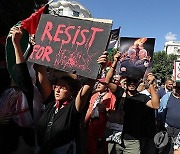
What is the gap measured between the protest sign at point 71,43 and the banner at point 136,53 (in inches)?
71.3

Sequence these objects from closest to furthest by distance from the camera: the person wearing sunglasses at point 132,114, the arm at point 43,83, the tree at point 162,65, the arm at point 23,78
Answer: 1. the arm at point 23,78
2. the arm at point 43,83
3. the person wearing sunglasses at point 132,114
4. the tree at point 162,65

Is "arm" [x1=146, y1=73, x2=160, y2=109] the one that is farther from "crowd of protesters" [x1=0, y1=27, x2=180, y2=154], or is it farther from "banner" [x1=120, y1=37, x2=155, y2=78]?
"banner" [x1=120, y1=37, x2=155, y2=78]

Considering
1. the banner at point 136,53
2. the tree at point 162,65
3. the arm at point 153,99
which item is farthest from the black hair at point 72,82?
the tree at point 162,65

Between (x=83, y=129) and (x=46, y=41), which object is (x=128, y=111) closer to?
(x=83, y=129)

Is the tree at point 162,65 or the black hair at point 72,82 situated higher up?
the tree at point 162,65

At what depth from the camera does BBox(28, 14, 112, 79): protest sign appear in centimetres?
290

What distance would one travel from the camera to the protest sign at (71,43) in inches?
114

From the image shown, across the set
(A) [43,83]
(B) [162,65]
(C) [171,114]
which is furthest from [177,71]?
(B) [162,65]

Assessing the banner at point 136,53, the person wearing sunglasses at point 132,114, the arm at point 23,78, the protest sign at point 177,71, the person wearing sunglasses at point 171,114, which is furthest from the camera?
the protest sign at point 177,71

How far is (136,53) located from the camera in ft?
17.6

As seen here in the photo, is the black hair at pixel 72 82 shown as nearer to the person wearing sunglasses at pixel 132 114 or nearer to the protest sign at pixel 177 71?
the person wearing sunglasses at pixel 132 114

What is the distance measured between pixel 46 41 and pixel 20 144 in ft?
3.12

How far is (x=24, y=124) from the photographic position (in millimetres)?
2824

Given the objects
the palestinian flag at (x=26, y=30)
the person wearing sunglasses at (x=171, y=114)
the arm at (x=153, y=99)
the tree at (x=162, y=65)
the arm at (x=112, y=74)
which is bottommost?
the person wearing sunglasses at (x=171, y=114)
